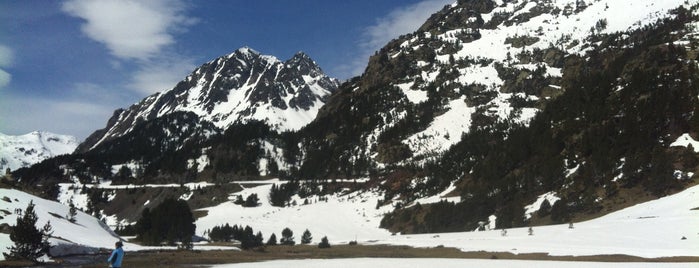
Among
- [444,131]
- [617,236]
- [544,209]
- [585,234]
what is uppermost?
A: [444,131]

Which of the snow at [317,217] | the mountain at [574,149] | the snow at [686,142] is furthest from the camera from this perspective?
the snow at [317,217]

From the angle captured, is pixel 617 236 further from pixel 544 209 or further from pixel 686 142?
pixel 686 142

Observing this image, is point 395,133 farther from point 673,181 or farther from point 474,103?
point 673,181

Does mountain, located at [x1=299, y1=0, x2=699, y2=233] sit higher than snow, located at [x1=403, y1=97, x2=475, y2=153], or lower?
lower

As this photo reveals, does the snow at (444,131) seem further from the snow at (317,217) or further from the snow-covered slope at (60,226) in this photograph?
the snow-covered slope at (60,226)

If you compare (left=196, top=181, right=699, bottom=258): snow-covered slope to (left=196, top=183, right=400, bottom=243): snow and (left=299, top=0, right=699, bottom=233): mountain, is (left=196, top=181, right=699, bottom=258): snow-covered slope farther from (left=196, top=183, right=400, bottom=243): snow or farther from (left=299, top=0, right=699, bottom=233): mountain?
(left=299, top=0, right=699, bottom=233): mountain

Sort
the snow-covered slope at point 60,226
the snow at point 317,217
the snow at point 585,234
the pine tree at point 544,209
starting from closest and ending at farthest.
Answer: the snow at point 585,234
the snow-covered slope at point 60,226
the pine tree at point 544,209
the snow at point 317,217

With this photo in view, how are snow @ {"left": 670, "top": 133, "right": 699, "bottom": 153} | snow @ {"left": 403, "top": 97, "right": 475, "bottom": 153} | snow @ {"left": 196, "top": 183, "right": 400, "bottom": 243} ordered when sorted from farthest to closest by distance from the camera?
1. snow @ {"left": 403, "top": 97, "right": 475, "bottom": 153}
2. snow @ {"left": 196, "top": 183, "right": 400, "bottom": 243}
3. snow @ {"left": 670, "top": 133, "right": 699, "bottom": 153}

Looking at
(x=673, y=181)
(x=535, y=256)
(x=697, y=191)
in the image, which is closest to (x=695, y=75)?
(x=673, y=181)

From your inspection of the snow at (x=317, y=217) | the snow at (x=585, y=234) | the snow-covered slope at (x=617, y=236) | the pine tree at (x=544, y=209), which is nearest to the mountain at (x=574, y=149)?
the pine tree at (x=544, y=209)

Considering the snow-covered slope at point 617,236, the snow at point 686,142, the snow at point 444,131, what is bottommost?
the snow-covered slope at point 617,236

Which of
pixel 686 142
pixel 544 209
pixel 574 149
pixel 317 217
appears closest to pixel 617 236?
pixel 544 209

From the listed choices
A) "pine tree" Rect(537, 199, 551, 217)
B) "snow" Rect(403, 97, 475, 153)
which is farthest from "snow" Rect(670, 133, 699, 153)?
"snow" Rect(403, 97, 475, 153)

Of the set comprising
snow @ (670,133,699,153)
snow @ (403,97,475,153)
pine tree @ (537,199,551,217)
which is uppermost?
snow @ (403,97,475,153)
